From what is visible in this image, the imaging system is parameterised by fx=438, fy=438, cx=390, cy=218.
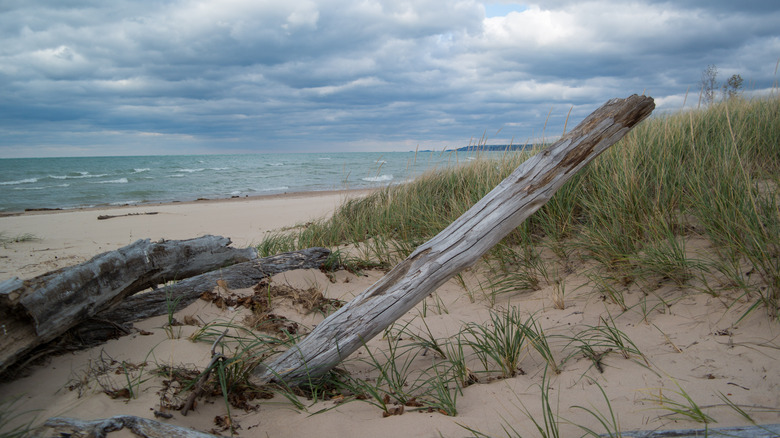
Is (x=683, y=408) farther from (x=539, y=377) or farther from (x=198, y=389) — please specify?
(x=198, y=389)

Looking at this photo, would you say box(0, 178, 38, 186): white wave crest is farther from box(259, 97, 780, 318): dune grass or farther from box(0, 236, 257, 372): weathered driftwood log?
box(0, 236, 257, 372): weathered driftwood log

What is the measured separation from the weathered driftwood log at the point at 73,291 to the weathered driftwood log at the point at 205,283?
0.47 ft

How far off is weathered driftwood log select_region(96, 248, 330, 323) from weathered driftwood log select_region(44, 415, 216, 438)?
1.32 m

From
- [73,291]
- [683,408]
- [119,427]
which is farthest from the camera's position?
[73,291]

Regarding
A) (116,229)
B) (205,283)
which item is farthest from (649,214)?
(116,229)

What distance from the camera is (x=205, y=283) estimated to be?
3871 mm

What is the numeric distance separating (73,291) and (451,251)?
2.31m

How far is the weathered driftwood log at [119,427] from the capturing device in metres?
1.80

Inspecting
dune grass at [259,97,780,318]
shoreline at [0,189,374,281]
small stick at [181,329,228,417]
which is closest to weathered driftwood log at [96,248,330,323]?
dune grass at [259,97,780,318]

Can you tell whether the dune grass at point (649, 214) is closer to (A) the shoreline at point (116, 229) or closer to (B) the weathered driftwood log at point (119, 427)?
(A) the shoreline at point (116, 229)

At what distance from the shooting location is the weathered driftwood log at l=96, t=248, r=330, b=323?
10.9 ft

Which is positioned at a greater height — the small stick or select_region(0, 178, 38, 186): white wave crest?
select_region(0, 178, 38, 186): white wave crest

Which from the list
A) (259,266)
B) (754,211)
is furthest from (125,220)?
(754,211)

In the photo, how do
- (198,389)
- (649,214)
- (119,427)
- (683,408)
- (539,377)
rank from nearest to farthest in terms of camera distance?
(119,427) < (683,408) < (198,389) < (539,377) < (649,214)
